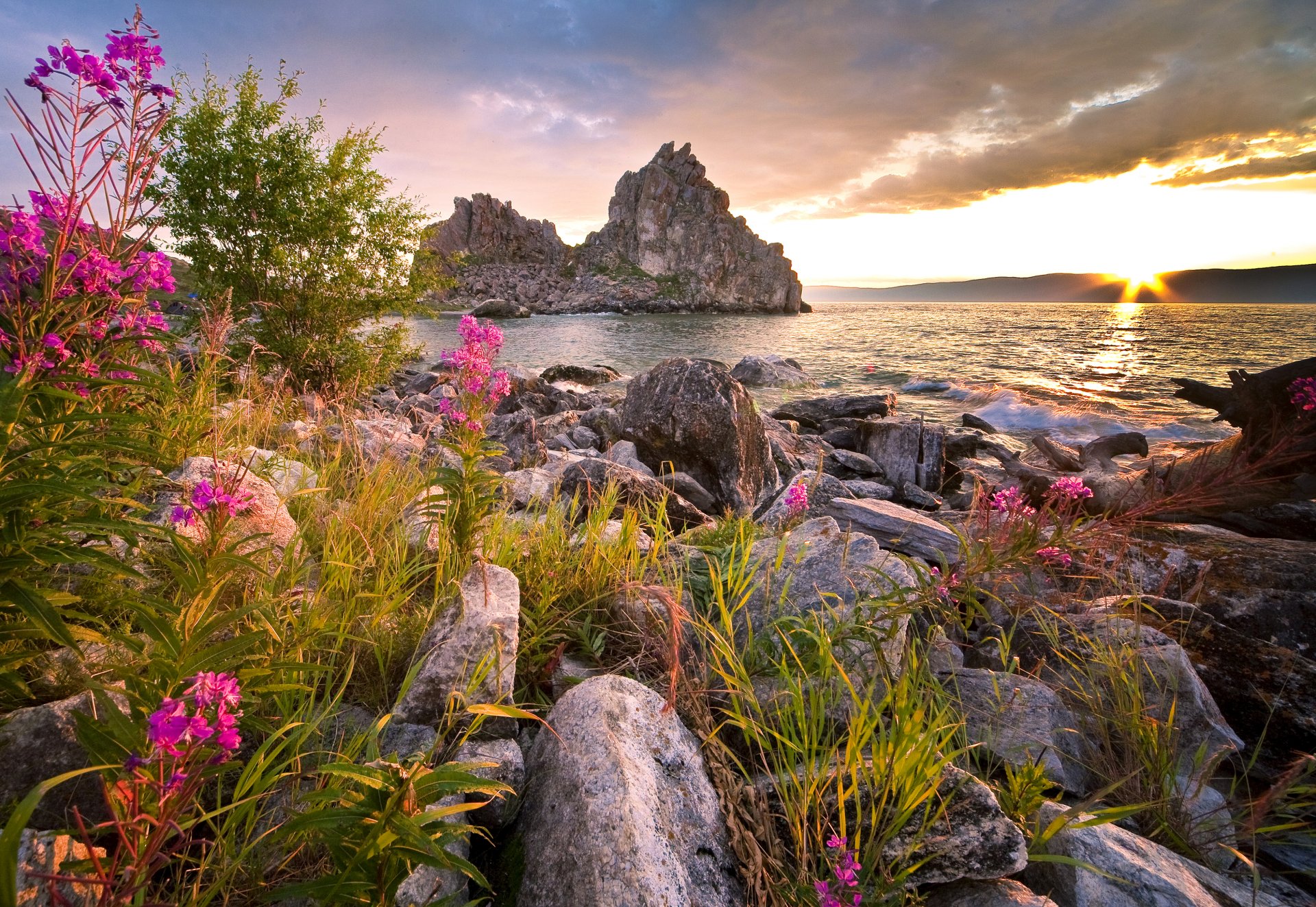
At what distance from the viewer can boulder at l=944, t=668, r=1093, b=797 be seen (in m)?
2.72

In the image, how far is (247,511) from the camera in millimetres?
2777

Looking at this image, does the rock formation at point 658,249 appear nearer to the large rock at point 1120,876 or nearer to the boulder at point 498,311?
the boulder at point 498,311

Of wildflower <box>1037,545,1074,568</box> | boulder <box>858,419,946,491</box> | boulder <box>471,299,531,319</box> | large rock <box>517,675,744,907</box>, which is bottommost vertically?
boulder <box>858,419,946,491</box>

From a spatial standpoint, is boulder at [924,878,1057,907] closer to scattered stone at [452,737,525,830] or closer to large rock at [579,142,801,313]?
scattered stone at [452,737,525,830]

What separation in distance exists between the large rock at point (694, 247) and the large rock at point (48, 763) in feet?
389

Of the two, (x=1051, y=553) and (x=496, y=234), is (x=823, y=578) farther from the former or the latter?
(x=496, y=234)

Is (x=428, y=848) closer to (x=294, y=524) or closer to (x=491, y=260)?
(x=294, y=524)

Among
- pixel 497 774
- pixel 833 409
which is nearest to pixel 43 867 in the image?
pixel 497 774

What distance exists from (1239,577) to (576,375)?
1915 centimetres

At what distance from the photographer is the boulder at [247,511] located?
2.83 meters

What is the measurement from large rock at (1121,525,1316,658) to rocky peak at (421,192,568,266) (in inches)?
4979

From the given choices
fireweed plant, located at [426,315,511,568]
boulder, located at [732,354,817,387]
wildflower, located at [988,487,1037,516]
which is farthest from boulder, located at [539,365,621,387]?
wildflower, located at [988,487,1037,516]

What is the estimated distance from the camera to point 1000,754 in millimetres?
2664

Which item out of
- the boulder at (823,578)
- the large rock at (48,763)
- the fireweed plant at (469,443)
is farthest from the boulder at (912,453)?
the large rock at (48,763)
